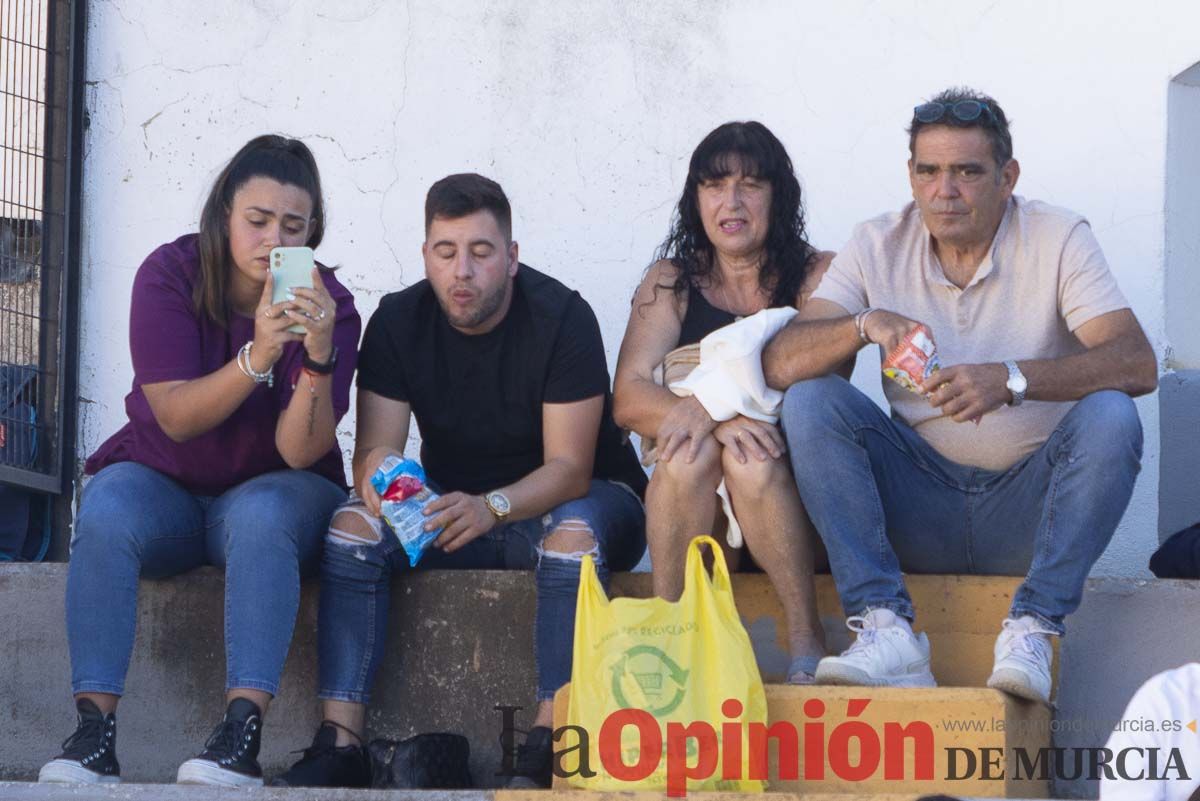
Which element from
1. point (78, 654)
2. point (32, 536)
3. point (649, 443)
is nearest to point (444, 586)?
point (649, 443)

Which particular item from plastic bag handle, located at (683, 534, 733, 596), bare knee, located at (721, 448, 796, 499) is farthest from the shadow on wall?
plastic bag handle, located at (683, 534, 733, 596)

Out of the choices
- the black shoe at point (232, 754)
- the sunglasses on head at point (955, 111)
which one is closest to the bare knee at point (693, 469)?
the sunglasses on head at point (955, 111)

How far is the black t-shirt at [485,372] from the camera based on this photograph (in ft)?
14.4

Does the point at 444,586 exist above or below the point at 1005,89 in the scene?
below

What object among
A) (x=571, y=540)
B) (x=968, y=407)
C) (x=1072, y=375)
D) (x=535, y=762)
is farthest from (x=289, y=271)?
(x=1072, y=375)

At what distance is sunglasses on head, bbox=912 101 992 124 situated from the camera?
415 centimetres

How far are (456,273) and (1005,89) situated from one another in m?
1.83

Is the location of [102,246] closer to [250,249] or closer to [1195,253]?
[250,249]

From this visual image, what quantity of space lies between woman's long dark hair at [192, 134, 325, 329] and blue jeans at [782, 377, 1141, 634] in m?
1.33

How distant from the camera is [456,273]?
4.34 metres

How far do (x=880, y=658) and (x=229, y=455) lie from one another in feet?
5.22

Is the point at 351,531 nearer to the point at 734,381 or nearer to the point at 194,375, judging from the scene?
the point at 194,375

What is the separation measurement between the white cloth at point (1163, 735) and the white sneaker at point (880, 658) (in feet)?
2.62

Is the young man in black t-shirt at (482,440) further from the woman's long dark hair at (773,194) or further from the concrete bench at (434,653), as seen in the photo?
the woman's long dark hair at (773,194)
